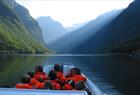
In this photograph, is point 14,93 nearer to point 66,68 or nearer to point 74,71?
point 74,71

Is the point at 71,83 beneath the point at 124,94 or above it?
above

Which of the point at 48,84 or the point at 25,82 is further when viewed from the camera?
the point at 25,82

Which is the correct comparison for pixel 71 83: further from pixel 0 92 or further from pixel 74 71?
pixel 0 92

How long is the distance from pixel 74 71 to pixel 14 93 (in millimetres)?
7400

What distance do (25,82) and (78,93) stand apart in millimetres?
5662

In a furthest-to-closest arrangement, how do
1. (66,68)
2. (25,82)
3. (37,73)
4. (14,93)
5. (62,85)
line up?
(66,68) < (37,73) < (62,85) < (25,82) < (14,93)

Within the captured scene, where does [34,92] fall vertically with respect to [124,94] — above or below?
above

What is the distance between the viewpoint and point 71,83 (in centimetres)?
1301

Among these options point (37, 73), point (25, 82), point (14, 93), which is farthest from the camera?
point (37, 73)

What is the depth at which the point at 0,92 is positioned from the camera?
251 inches

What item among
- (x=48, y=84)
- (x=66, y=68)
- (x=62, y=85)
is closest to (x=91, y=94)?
(x=62, y=85)

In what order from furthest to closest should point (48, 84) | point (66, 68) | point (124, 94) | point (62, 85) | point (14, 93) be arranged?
1. point (124, 94)
2. point (66, 68)
3. point (62, 85)
4. point (48, 84)
5. point (14, 93)

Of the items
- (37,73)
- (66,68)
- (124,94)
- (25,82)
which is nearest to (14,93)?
(25,82)

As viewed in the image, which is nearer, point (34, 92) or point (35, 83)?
point (34, 92)
